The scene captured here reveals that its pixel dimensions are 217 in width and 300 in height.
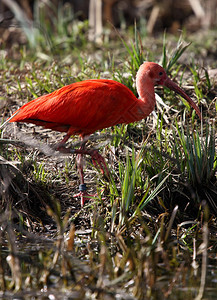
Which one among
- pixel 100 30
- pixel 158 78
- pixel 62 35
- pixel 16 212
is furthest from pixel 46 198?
pixel 100 30

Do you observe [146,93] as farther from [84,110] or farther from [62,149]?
[62,149]

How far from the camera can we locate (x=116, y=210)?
4.50m

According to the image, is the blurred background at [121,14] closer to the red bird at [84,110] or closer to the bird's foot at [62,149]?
the red bird at [84,110]

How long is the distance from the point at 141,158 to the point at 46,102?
3.25ft

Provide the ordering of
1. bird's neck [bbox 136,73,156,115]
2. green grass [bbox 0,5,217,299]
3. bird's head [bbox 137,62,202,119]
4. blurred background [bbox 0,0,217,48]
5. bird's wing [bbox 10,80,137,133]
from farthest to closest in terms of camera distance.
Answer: blurred background [bbox 0,0,217,48], bird's head [bbox 137,62,202,119], bird's neck [bbox 136,73,156,115], bird's wing [bbox 10,80,137,133], green grass [bbox 0,5,217,299]

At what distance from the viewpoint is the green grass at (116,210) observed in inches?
137

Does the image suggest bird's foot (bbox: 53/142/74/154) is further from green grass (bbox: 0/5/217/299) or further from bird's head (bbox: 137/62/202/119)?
bird's head (bbox: 137/62/202/119)

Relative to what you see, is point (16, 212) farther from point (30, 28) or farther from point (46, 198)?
point (30, 28)

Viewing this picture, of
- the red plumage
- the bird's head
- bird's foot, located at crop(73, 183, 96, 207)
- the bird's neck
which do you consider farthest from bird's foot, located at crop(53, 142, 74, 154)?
the bird's head

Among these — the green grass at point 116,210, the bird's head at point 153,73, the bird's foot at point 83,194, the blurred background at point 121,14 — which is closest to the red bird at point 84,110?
the bird's foot at point 83,194

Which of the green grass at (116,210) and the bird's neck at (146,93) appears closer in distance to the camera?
the green grass at (116,210)

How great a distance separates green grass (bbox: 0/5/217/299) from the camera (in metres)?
3.49

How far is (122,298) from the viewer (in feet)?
10.9

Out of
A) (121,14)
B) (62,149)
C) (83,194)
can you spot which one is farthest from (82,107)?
(121,14)
